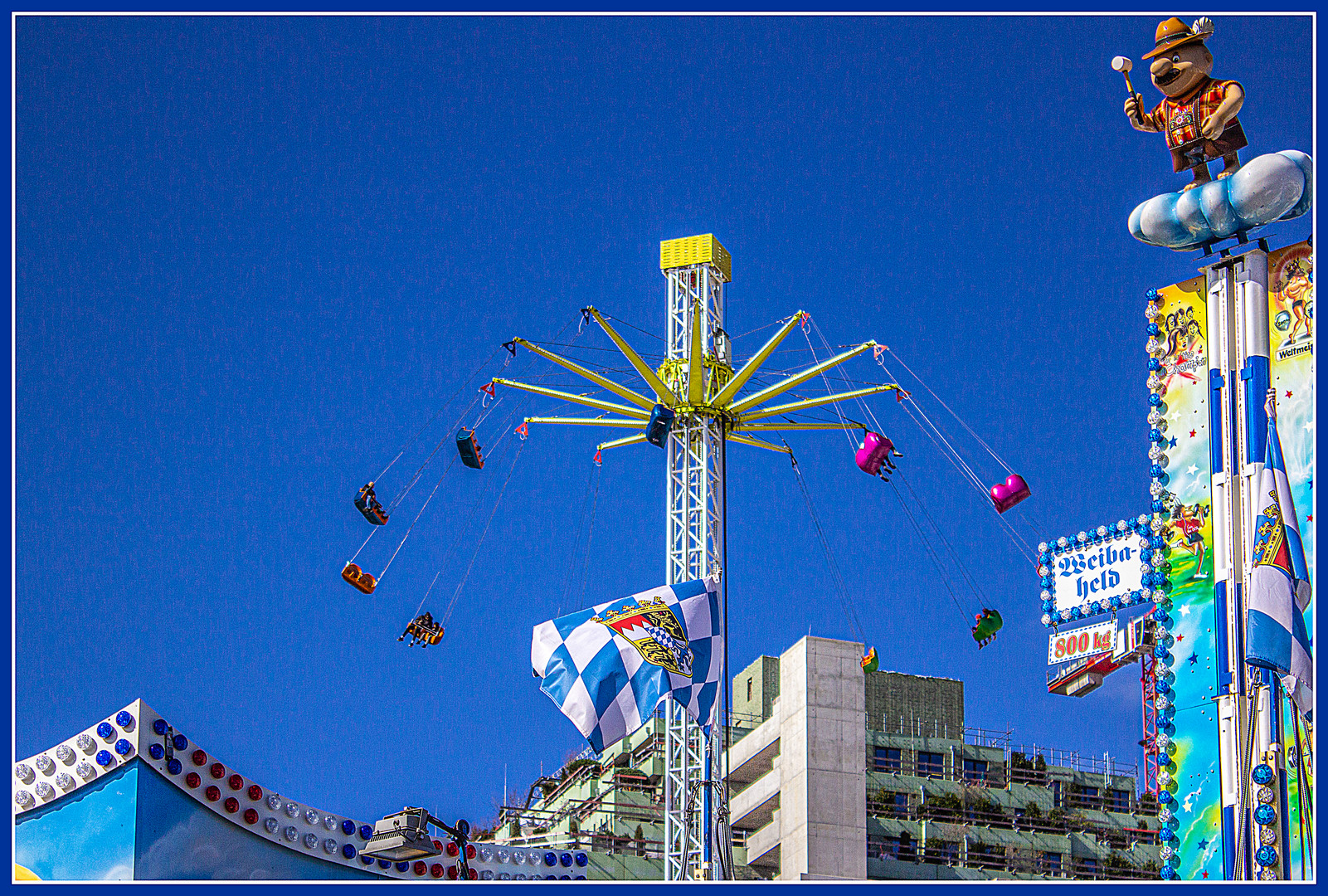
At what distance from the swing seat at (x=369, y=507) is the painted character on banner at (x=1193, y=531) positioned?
1784 cm

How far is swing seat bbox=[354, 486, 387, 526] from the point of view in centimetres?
4216

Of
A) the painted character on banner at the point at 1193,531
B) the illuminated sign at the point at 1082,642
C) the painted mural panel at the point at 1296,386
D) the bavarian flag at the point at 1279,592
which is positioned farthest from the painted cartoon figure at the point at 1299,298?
the illuminated sign at the point at 1082,642

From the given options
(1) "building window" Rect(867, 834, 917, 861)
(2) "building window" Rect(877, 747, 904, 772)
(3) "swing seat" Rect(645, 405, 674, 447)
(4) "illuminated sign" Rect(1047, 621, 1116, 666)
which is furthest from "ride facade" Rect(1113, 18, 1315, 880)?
(2) "building window" Rect(877, 747, 904, 772)

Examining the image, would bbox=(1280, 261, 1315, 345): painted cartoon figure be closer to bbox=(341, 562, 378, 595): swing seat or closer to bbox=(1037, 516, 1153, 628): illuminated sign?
bbox=(1037, 516, 1153, 628): illuminated sign

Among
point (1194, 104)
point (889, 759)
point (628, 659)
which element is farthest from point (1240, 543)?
point (889, 759)

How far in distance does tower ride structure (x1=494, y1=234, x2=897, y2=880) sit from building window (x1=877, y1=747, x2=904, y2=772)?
1785cm

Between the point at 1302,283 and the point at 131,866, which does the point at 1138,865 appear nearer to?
the point at 1302,283

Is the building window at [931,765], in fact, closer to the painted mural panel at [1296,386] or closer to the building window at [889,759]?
the building window at [889,759]

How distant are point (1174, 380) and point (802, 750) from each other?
20415 mm

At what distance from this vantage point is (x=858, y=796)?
52000mm

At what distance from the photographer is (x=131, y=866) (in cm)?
3397

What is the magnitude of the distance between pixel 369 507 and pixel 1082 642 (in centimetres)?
1595

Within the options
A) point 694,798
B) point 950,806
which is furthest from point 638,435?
point 950,806

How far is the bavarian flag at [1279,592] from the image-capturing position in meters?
31.2
